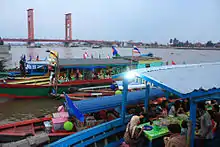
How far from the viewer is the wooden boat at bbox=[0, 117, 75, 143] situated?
19.7 ft

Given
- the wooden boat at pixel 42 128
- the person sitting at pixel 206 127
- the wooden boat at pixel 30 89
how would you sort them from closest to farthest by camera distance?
the person sitting at pixel 206 127 → the wooden boat at pixel 42 128 → the wooden boat at pixel 30 89

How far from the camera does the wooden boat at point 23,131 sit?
599 centimetres

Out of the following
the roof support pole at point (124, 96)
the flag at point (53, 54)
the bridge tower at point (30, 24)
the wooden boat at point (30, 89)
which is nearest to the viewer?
the roof support pole at point (124, 96)

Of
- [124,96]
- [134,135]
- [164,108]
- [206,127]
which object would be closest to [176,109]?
[164,108]

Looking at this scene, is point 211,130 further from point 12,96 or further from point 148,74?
point 12,96

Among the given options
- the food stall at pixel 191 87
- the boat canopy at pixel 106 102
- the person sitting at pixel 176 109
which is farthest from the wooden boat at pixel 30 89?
the food stall at pixel 191 87

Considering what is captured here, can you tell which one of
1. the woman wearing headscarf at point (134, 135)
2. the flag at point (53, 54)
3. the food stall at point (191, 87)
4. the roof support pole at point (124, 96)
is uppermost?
the flag at point (53, 54)

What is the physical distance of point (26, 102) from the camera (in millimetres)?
11906

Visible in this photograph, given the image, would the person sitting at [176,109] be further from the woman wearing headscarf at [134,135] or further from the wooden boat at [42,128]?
the wooden boat at [42,128]

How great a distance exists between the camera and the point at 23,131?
6516mm

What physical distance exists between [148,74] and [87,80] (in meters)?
8.58

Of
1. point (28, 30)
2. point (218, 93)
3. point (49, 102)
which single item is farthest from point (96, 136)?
point (28, 30)

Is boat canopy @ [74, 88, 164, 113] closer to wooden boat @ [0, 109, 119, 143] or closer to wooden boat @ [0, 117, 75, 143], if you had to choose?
wooden boat @ [0, 109, 119, 143]

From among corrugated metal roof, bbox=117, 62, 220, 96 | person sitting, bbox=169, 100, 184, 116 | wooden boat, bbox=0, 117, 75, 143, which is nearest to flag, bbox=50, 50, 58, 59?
wooden boat, bbox=0, 117, 75, 143
